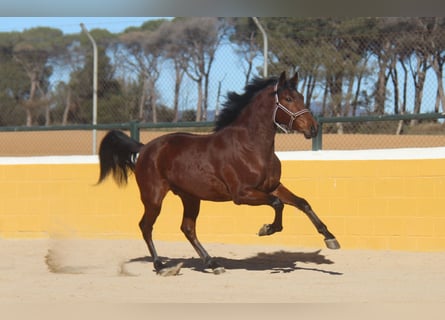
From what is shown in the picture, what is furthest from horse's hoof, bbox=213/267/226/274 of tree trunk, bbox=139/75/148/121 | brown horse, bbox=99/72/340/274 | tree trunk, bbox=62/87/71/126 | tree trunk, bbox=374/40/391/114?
tree trunk, bbox=62/87/71/126

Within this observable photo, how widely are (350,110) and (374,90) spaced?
1.32 feet

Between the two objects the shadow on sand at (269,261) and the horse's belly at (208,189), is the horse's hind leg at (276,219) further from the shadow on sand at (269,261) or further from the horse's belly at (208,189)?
the shadow on sand at (269,261)

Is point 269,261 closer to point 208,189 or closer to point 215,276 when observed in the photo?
point 215,276

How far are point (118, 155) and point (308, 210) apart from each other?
2325 mm

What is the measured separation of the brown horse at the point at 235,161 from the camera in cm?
766

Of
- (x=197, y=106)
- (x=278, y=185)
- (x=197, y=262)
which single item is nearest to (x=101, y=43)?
(x=197, y=106)

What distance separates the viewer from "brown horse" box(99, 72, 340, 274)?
7.66 meters

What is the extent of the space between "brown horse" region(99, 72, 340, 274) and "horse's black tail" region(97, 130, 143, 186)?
328mm

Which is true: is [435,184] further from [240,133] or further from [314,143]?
[240,133]

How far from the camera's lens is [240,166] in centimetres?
783

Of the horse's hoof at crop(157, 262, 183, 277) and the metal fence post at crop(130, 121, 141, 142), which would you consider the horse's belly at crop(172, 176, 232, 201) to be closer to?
the horse's hoof at crop(157, 262, 183, 277)

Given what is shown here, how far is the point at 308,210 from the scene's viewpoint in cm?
753

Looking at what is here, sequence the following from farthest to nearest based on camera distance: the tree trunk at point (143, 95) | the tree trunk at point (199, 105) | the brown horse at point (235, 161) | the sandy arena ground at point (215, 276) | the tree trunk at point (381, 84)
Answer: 1. the tree trunk at point (143, 95)
2. the tree trunk at point (199, 105)
3. the tree trunk at point (381, 84)
4. the brown horse at point (235, 161)
5. the sandy arena ground at point (215, 276)

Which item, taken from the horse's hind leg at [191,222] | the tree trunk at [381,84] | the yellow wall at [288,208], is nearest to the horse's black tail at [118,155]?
the horse's hind leg at [191,222]
